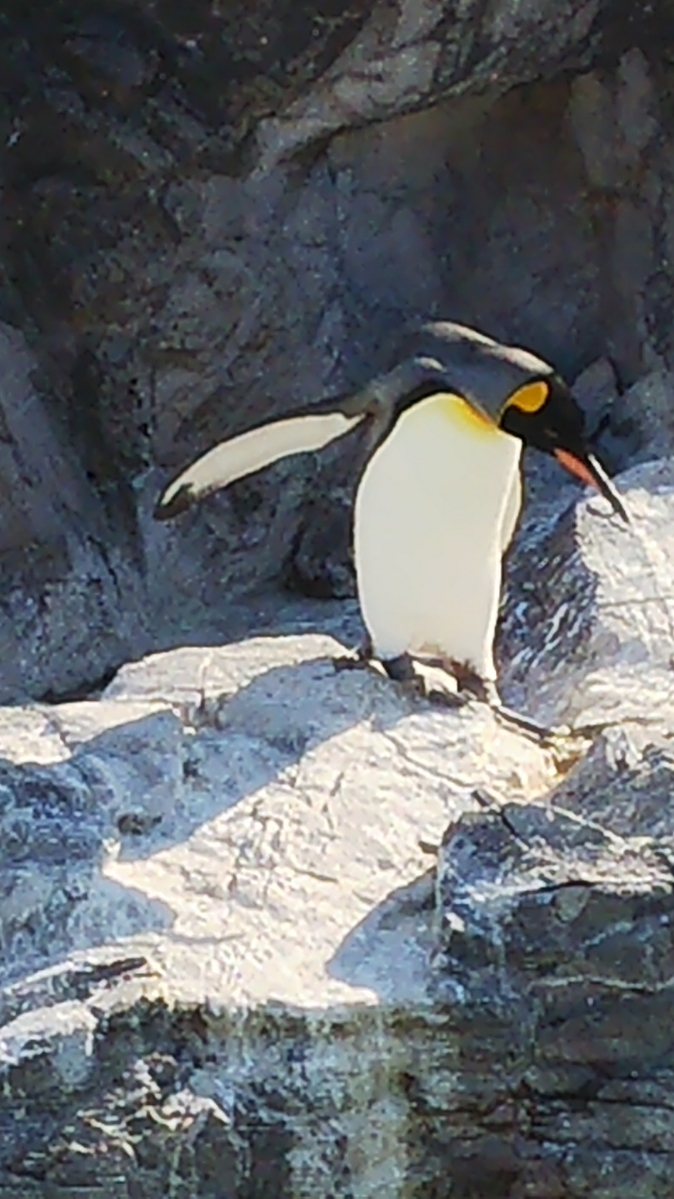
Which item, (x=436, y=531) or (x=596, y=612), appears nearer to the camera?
(x=436, y=531)

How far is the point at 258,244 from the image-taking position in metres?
3.85

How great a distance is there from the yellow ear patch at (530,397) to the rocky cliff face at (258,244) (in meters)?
1.03

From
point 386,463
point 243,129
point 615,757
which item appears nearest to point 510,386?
point 386,463

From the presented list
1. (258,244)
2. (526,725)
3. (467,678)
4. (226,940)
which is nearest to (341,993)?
(226,940)

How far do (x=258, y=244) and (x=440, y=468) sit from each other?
109 cm

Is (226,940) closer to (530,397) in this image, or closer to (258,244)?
(530,397)

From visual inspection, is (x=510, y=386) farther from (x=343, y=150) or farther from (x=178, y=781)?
(x=343, y=150)

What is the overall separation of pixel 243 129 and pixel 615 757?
1.67 metres

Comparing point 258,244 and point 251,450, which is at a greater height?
point 258,244

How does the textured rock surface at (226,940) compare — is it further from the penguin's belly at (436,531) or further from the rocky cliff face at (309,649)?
the penguin's belly at (436,531)

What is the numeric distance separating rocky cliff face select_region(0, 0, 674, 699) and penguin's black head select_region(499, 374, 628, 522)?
1.00 m

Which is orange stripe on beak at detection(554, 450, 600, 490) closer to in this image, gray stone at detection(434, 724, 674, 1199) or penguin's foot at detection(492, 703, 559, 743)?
penguin's foot at detection(492, 703, 559, 743)

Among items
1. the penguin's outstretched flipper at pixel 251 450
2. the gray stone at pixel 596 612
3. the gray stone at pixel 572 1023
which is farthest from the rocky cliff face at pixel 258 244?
the gray stone at pixel 572 1023

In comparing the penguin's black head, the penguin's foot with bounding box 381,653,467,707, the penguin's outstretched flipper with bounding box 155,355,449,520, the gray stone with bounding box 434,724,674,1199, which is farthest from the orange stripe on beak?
the gray stone with bounding box 434,724,674,1199
